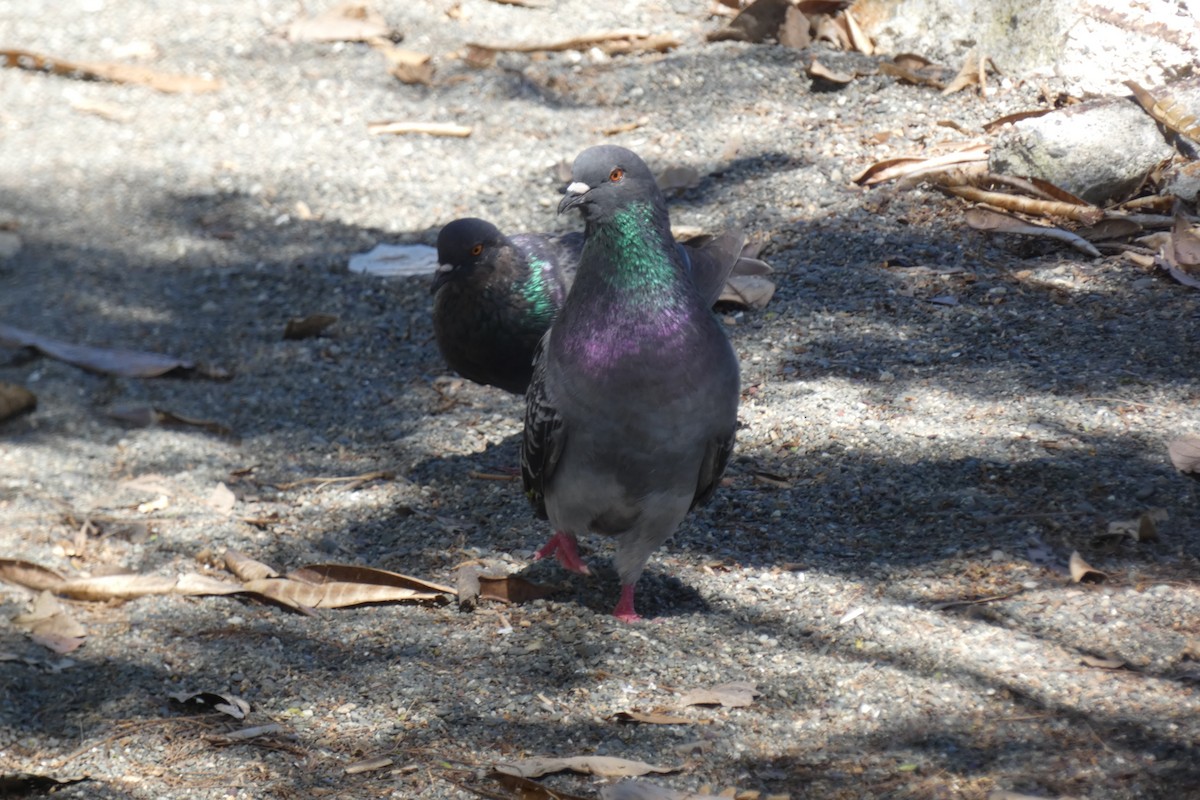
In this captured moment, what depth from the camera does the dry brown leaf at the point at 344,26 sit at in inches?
355

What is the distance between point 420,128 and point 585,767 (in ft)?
18.3

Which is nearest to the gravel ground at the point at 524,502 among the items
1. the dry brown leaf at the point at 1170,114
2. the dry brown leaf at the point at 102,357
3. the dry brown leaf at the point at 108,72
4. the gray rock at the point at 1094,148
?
the dry brown leaf at the point at 102,357

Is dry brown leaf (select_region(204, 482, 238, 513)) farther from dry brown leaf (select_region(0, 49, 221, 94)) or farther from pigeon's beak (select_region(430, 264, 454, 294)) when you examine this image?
dry brown leaf (select_region(0, 49, 221, 94))

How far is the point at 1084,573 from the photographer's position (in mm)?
3654

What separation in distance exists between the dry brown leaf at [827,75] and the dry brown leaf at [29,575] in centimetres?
463

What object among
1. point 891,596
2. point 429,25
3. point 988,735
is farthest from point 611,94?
point 988,735

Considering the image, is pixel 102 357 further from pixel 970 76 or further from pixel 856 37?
pixel 970 76

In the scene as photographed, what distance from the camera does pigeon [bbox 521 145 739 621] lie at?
3.66 metres

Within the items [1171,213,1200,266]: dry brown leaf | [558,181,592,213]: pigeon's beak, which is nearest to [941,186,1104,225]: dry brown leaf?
[1171,213,1200,266]: dry brown leaf

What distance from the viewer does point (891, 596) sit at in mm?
3797

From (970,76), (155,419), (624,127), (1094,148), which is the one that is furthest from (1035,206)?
(155,419)

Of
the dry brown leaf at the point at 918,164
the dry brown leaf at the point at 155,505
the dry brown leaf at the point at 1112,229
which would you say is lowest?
the dry brown leaf at the point at 155,505

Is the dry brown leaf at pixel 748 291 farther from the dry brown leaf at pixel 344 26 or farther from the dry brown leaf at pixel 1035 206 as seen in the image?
the dry brown leaf at pixel 344 26

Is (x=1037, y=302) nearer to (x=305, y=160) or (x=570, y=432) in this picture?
(x=570, y=432)
